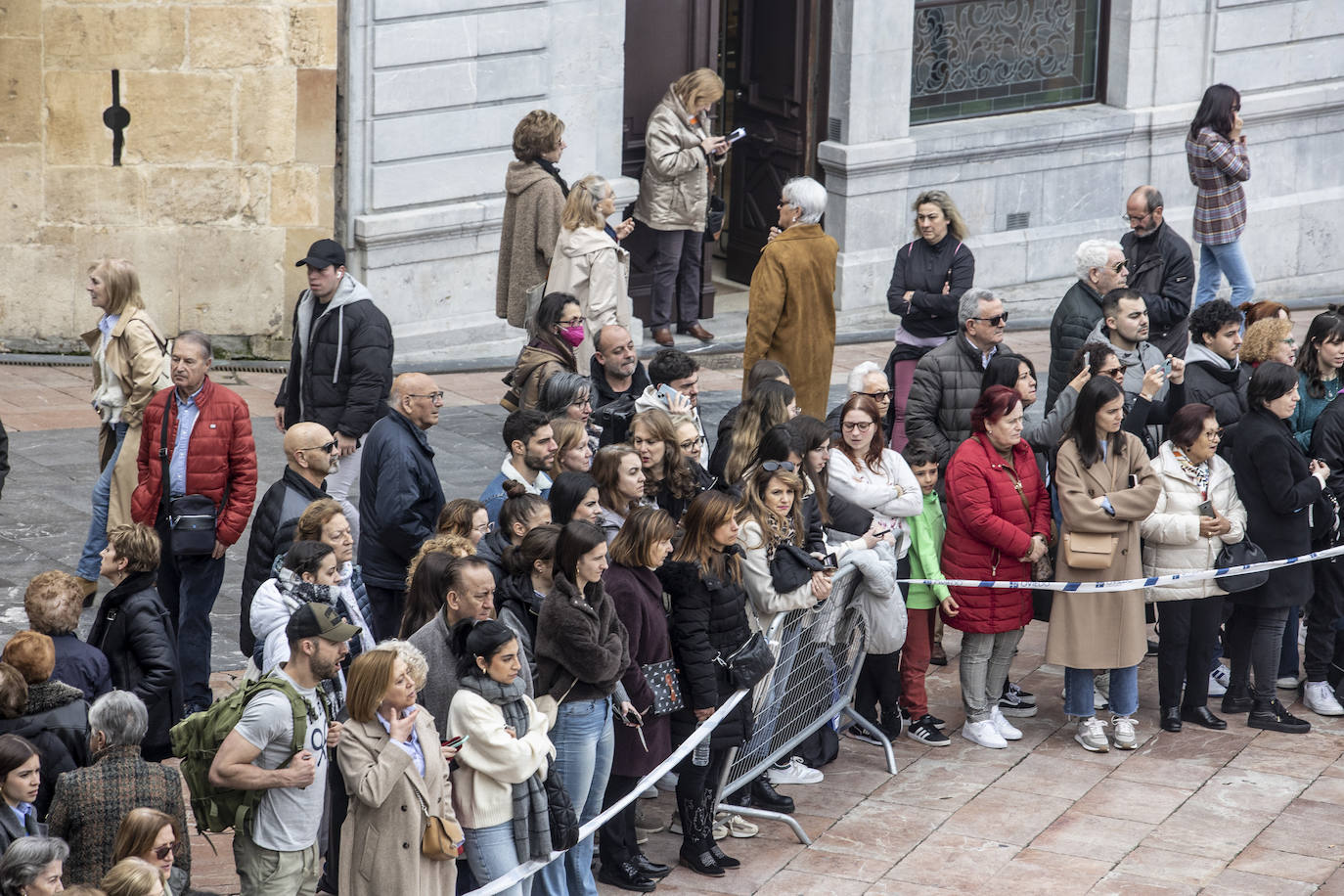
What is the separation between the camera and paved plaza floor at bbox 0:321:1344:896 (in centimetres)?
791

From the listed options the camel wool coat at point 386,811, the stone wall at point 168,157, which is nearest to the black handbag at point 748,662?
the camel wool coat at point 386,811

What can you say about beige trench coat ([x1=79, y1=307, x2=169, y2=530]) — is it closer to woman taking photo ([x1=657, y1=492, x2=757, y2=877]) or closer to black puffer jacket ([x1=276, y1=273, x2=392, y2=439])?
black puffer jacket ([x1=276, y1=273, x2=392, y2=439])

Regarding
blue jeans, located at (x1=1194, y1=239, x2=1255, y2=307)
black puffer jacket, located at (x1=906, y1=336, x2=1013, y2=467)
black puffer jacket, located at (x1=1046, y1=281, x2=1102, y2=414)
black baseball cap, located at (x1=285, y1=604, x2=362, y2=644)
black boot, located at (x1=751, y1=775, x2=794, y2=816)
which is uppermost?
blue jeans, located at (x1=1194, y1=239, x2=1255, y2=307)

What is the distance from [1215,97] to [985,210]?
2894 mm

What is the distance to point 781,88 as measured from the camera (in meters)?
16.2

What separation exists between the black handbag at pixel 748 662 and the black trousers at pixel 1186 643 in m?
2.36

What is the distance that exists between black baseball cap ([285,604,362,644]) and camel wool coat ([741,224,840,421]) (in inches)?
204

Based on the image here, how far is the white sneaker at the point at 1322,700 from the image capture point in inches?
383

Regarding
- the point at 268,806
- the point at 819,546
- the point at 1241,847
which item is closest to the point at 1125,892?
the point at 1241,847

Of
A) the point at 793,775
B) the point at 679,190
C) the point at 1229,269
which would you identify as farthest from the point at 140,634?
the point at 1229,269

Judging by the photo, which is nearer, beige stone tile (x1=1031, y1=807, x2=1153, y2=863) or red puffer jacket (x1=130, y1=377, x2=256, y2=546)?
beige stone tile (x1=1031, y1=807, x2=1153, y2=863)

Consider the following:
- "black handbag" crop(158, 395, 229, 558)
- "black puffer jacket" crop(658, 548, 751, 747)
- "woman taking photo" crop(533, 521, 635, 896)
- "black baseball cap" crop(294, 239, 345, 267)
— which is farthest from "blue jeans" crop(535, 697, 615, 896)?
"black baseball cap" crop(294, 239, 345, 267)

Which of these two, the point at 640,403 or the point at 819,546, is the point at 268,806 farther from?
the point at 640,403

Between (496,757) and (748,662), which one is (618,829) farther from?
(496,757)
